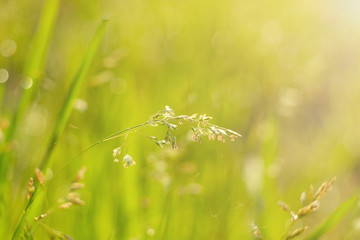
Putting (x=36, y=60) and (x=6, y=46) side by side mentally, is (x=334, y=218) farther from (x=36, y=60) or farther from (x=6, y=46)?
(x=6, y=46)

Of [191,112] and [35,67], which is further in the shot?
[191,112]

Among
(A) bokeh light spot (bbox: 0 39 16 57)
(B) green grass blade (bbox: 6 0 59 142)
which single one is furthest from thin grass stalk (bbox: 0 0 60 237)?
(A) bokeh light spot (bbox: 0 39 16 57)

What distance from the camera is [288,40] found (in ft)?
7.56

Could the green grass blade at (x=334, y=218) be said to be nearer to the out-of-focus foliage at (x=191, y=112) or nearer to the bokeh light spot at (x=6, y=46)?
the out-of-focus foliage at (x=191, y=112)

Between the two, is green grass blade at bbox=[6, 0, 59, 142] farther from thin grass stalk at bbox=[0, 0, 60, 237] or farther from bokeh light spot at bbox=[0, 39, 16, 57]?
bokeh light spot at bbox=[0, 39, 16, 57]

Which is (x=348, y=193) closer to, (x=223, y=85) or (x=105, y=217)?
(x=223, y=85)

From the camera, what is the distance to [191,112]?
1.42 m

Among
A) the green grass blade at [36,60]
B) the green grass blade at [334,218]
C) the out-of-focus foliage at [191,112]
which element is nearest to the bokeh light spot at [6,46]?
the out-of-focus foliage at [191,112]

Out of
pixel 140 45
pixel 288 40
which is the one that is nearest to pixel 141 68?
pixel 140 45

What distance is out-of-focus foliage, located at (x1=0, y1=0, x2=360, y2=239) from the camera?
1.10 m

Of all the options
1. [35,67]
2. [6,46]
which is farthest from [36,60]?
[6,46]

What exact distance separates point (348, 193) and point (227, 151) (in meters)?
0.62

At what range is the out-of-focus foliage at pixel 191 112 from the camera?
1.10m

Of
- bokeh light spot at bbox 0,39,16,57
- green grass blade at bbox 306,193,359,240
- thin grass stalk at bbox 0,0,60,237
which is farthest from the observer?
bokeh light spot at bbox 0,39,16,57
